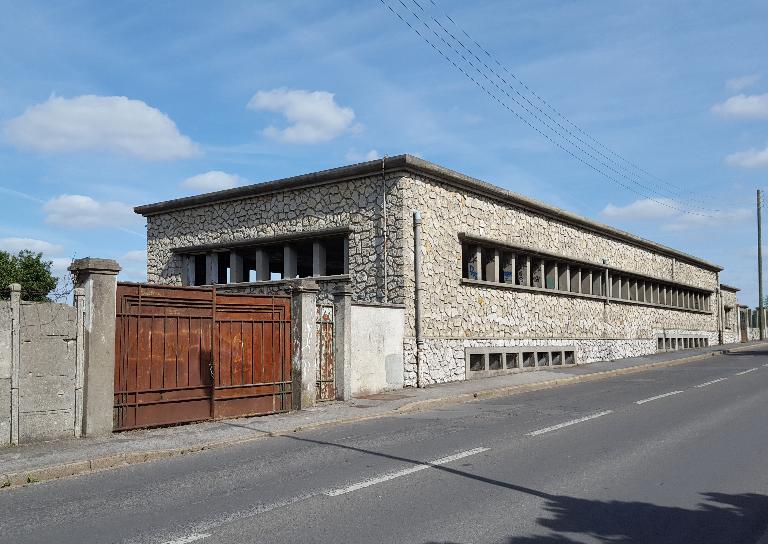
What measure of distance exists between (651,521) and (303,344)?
30.7 ft

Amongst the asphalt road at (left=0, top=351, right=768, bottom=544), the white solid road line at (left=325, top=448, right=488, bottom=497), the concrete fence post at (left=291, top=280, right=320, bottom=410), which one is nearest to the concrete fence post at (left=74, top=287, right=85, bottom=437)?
the asphalt road at (left=0, top=351, right=768, bottom=544)

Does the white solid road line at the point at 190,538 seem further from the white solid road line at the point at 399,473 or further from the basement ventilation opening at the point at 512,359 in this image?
the basement ventilation opening at the point at 512,359

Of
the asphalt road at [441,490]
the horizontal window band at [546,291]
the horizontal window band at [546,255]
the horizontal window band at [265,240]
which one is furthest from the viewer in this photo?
the horizontal window band at [546,255]

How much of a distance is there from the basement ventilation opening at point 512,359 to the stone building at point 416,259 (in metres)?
0.06

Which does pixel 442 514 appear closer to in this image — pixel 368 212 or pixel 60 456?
pixel 60 456

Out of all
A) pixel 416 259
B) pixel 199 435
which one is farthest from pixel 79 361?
pixel 416 259

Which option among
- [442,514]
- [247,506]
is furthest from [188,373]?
[442,514]

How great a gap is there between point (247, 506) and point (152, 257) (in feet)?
65.8

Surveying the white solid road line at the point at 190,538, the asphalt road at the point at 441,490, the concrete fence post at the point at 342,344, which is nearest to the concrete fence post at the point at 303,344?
the concrete fence post at the point at 342,344

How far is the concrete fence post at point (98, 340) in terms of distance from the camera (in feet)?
35.3

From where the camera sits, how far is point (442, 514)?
19.6 feet

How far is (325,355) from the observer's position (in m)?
15.3

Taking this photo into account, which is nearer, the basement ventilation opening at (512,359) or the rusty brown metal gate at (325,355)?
the rusty brown metal gate at (325,355)

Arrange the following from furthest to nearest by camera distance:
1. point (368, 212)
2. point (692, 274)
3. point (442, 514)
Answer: point (692, 274) < point (368, 212) < point (442, 514)
